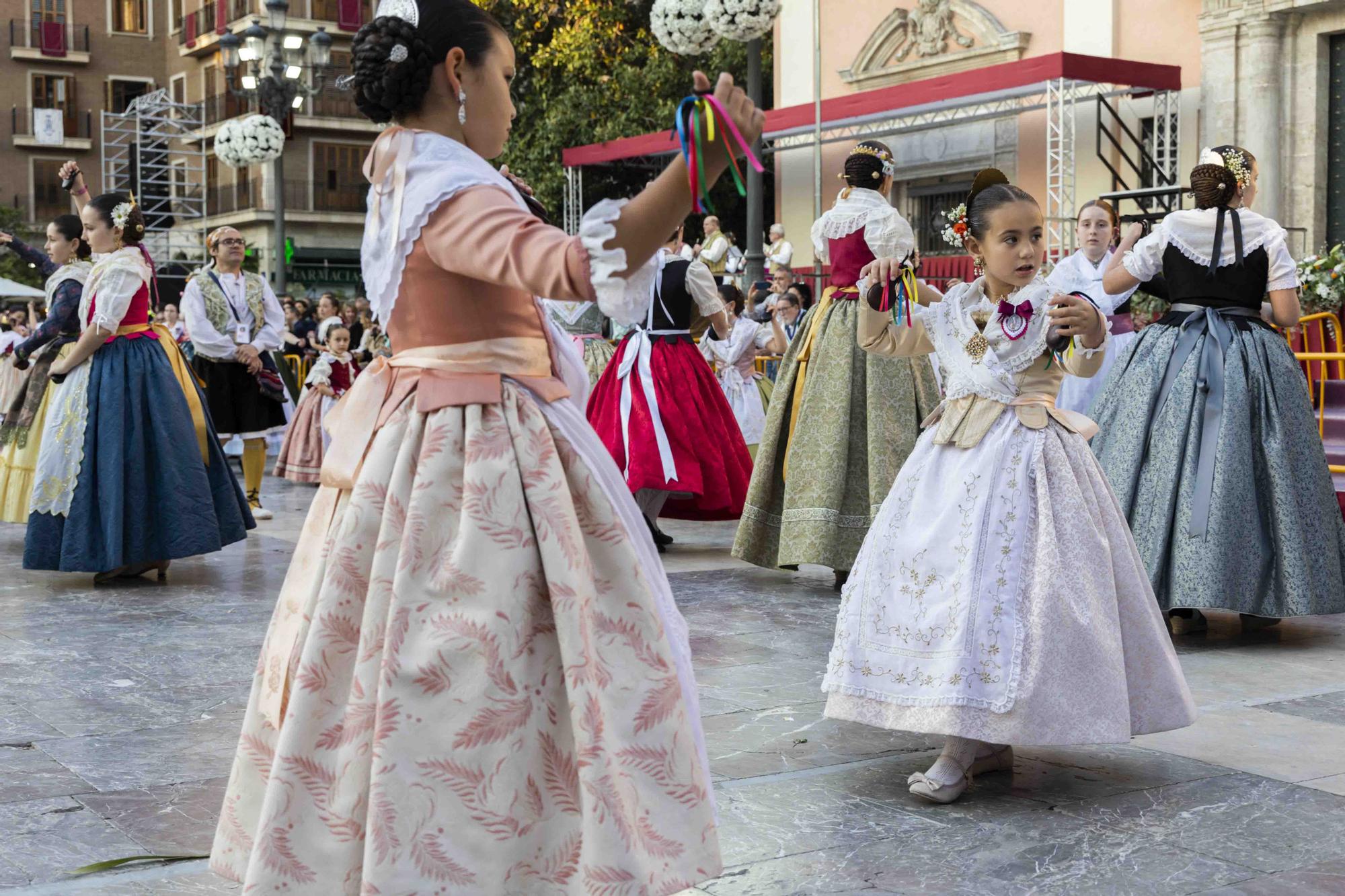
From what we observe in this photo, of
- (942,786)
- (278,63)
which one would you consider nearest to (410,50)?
(942,786)

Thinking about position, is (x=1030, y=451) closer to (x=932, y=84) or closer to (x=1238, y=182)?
(x=1238, y=182)

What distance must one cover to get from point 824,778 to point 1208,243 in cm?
275

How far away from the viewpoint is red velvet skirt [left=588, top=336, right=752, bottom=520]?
753 centimetres

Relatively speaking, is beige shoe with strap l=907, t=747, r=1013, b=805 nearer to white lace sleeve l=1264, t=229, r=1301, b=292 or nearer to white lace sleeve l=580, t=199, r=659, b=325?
white lace sleeve l=580, t=199, r=659, b=325

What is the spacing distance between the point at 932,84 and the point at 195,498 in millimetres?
13151

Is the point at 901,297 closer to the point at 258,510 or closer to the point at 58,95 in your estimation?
the point at 258,510

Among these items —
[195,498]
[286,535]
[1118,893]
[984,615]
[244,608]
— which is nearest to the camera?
[1118,893]

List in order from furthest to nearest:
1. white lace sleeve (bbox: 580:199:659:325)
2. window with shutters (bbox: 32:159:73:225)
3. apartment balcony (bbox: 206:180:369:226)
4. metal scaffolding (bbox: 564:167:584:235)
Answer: window with shutters (bbox: 32:159:73:225) < apartment balcony (bbox: 206:180:369:226) < metal scaffolding (bbox: 564:167:584:235) < white lace sleeve (bbox: 580:199:659:325)

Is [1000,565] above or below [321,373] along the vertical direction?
below

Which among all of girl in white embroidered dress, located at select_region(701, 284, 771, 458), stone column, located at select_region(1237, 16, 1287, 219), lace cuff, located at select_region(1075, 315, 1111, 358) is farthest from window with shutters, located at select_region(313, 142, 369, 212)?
lace cuff, located at select_region(1075, 315, 1111, 358)

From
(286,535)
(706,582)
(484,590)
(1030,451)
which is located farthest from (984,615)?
(286,535)

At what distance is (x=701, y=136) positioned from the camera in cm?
208

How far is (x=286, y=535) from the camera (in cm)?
855

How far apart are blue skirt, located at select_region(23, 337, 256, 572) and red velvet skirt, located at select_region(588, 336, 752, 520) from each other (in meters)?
2.02
